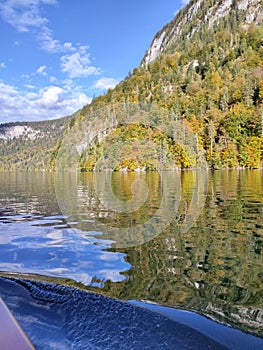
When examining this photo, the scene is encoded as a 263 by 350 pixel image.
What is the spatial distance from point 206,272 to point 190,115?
8426 centimetres

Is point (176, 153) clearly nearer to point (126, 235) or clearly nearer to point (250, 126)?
point (250, 126)

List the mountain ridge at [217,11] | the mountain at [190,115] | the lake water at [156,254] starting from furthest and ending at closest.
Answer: the mountain ridge at [217,11] < the mountain at [190,115] < the lake water at [156,254]

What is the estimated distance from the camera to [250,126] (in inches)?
2923

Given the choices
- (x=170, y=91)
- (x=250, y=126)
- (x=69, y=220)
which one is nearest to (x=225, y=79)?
(x=170, y=91)

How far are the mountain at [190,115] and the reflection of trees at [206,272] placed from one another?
62368 mm

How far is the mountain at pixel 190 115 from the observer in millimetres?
73438

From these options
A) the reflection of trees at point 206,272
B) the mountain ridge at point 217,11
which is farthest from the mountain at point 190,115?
the reflection of trees at point 206,272

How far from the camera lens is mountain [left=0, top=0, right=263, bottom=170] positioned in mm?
73438

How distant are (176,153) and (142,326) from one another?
68.5 m

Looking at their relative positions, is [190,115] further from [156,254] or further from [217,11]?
[217,11]

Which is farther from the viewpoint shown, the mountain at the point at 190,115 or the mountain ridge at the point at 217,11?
the mountain ridge at the point at 217,11

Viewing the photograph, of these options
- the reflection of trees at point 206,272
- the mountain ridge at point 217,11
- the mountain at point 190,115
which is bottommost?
the reflection of trees at point 206,272

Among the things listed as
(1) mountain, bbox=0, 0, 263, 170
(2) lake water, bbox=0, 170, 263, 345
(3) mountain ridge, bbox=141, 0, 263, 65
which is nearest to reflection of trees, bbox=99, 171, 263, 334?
(2) lake water, bbox=0, 170, 263, 345

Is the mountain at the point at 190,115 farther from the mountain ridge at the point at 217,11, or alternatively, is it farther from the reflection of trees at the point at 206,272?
the reflection of trees at the point at 206,272
